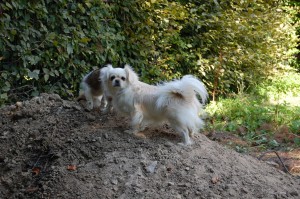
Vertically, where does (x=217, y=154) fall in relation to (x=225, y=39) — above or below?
below

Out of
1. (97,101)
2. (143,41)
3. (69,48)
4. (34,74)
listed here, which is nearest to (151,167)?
(97,101)

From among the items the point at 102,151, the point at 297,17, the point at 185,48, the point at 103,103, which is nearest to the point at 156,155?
the point at 102,151

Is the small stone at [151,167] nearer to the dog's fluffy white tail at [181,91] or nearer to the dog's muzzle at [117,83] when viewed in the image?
the dog's fluffy white tail at [181,91]

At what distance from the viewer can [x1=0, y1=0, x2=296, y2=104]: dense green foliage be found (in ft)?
19.5

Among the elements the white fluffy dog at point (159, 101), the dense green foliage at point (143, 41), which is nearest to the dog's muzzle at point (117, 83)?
the white fluffy dog at point (159, 101)

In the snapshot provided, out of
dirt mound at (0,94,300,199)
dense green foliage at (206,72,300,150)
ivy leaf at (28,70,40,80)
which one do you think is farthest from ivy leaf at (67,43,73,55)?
dense green foliage at (206,72,300,150)

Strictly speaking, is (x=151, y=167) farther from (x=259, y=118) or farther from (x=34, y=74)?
(x=259, y=118)

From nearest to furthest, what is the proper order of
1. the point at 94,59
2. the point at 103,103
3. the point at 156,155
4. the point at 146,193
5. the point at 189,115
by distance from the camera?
the point at 146,193
the point at 156,155
the point at 189,115
the point at 103,103
the point at 94,59

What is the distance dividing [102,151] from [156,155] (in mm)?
542

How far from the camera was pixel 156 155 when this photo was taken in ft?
13.6

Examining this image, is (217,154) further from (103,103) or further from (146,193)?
(103,103)

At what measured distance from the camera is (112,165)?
3959 millimetres

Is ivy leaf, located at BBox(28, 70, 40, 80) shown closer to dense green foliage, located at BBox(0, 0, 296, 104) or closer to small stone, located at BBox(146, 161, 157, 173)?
dense green foliage, located at BBox(0, 0, 296, 104)

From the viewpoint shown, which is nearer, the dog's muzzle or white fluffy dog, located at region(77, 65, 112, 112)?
the dog's muzzle
